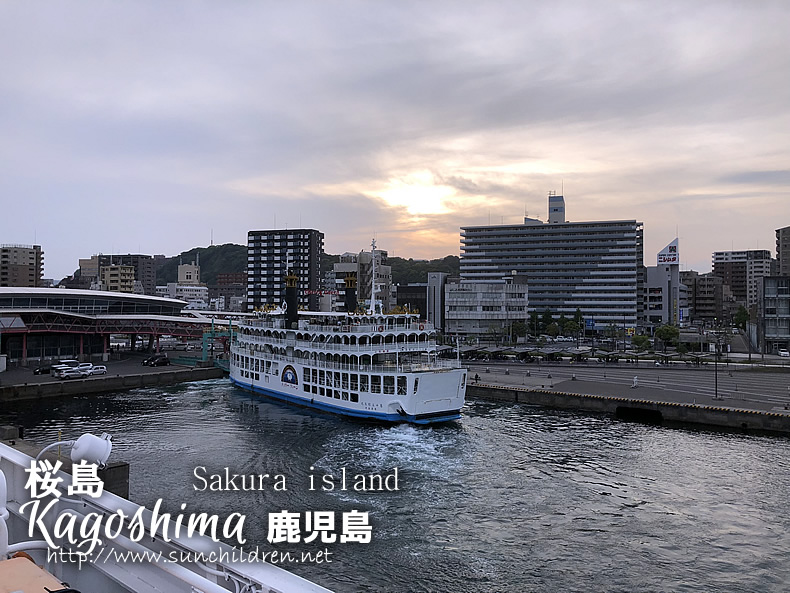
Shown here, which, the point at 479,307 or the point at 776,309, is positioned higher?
the point at 776,309

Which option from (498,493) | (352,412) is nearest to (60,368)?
(352,412)

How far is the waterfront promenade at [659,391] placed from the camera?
40031 millimetres

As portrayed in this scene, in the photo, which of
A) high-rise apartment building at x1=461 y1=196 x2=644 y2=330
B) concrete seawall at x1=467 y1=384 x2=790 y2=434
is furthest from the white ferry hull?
high-rise apartment building at x1=461 y1=196 x2=644 y2=330

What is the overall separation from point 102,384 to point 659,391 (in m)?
51.1

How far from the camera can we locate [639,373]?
Result: 201ft

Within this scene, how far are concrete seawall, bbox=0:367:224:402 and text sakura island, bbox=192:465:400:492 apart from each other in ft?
101

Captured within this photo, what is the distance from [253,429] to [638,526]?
25566mm

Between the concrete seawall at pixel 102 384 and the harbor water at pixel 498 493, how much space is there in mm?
7285

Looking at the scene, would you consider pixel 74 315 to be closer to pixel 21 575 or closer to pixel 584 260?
pixel 21 575

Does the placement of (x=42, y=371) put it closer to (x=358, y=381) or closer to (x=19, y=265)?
(x=358, y=381)

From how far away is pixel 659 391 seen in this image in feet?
158

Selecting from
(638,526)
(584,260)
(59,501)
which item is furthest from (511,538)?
(584,260)

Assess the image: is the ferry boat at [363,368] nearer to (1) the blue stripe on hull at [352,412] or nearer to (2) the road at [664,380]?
(1) the blue stripe on hull at [352,412]

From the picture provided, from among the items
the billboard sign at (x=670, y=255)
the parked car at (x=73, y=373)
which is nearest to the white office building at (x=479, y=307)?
the billboard sign at (x=670, y=255)
